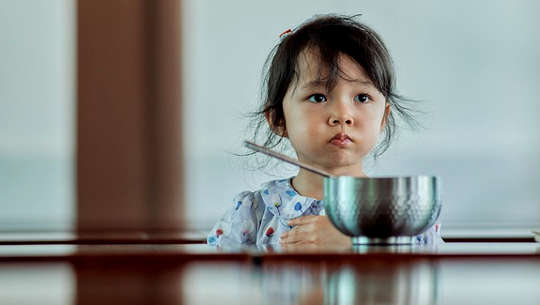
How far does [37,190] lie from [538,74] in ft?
6.13

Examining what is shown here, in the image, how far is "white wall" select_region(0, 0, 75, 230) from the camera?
119 inches

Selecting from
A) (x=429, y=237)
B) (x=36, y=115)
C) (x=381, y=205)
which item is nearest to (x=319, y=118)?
(x=429, y=237)

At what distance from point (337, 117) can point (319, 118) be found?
3 cm

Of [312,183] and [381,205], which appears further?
[312,183]

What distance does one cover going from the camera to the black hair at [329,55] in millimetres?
1613

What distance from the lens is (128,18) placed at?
2.94 m

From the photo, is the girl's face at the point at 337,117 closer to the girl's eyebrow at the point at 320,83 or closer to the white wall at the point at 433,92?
the girl's eyebrow at the point at 320,83

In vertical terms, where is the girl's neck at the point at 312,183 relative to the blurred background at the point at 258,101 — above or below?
below

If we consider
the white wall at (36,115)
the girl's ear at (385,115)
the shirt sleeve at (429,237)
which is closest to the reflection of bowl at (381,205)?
the shirt sleeve at (429,237)

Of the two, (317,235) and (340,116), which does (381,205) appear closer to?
(317,235)

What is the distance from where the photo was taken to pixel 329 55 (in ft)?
5.29

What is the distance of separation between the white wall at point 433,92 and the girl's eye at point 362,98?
1478mm

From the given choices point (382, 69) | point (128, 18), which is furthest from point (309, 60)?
point (128, 18)

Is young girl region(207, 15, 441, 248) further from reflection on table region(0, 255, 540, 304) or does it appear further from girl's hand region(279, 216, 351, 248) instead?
reflection on table region(0, 255, 540, 304)
